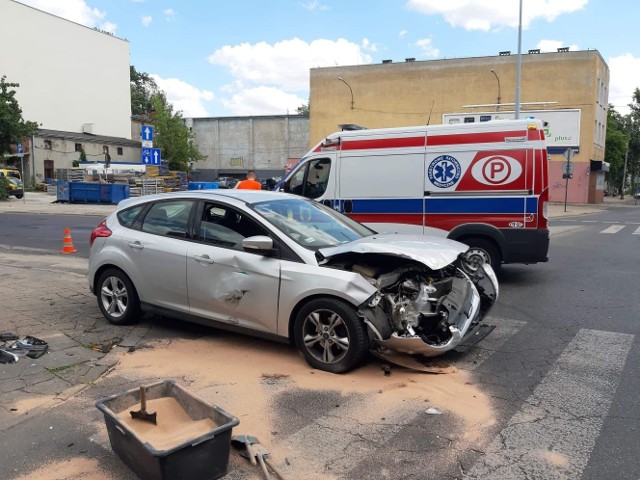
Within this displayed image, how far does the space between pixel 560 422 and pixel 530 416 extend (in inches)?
7.7

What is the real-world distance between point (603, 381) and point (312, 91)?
154 feet

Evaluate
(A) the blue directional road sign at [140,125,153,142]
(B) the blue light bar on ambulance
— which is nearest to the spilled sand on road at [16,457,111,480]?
(B) the blue light bar on ambulance

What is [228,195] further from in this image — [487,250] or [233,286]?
[487,250]

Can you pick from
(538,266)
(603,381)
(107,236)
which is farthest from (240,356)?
(538,266)

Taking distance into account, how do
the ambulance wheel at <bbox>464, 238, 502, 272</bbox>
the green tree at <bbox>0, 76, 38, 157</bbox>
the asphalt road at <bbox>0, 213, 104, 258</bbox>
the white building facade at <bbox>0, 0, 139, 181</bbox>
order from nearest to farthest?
the ambulance wheel at <bbox>464, 238, 502, 272</bbox>, the asphalt road at <bbox>0, 213, 104, 258</bbox>, the green tree at <bbox>0, 76, 38, 157</bbox>, the white building facade at <bbox>0, 0, 139, 181</bbox>

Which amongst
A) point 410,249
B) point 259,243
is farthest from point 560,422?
point 259,243

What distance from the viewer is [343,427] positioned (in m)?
3.68

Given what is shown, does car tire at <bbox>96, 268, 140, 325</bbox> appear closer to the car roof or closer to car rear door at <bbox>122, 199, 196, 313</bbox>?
car rear door at <bbox>122, 199, 196, 313</bbox>

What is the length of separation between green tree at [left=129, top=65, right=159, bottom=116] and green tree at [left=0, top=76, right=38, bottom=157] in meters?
53.1

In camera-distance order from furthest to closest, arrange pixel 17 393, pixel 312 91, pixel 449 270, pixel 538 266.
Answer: pixel 312 91 < pixel 538 266 < pixel 449 270 < pixel 17 393

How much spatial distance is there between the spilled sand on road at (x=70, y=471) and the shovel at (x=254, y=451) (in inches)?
30.5

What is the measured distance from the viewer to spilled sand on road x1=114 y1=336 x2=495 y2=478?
385 cm

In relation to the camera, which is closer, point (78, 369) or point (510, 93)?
point (78, 369)

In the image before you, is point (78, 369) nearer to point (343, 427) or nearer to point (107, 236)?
point (107, 236)
